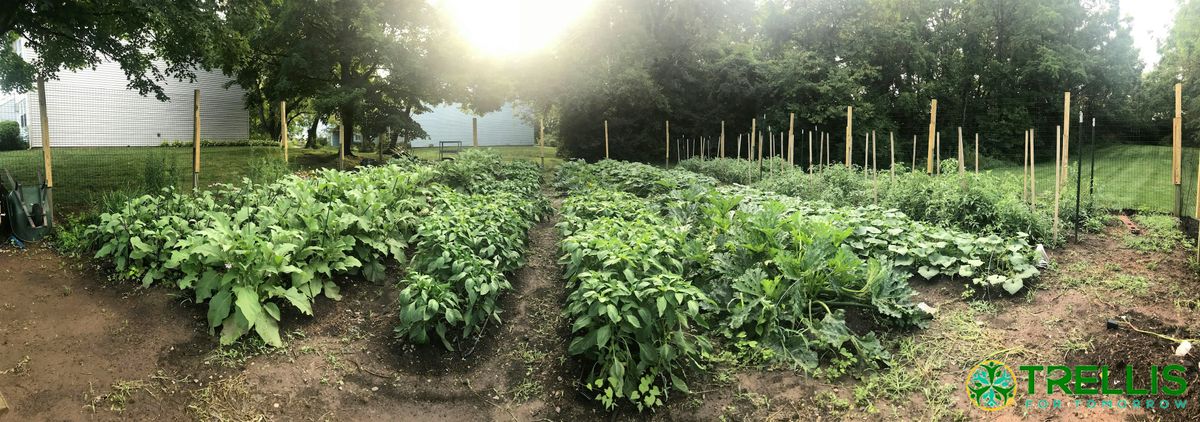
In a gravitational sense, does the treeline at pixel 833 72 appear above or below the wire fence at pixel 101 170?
above

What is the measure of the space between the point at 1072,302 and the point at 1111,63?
2789cm

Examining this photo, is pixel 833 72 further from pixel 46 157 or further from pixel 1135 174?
pixel 46 157

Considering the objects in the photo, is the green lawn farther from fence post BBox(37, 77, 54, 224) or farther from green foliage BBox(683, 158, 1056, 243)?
fence post BBox(37, 77, 54, 224)

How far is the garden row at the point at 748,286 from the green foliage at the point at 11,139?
1116 centimetres

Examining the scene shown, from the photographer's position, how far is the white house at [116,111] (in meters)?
10.4

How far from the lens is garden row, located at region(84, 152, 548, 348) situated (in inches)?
166

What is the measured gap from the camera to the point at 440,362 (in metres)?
4.39

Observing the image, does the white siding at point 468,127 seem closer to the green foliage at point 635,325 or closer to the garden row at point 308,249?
the garden row at point 308,249

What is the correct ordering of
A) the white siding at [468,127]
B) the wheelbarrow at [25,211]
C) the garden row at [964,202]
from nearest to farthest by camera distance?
the wheelbarrow at [25,211] < the garden row at [964,202] < the white siding at [468,127]

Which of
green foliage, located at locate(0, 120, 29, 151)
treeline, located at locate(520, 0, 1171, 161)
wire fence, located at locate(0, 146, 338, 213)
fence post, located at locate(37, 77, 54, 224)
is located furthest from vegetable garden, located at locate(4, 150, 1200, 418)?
treeline, located at locate(520, 0, 1171, 161)

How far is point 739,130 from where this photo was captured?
26.2 m

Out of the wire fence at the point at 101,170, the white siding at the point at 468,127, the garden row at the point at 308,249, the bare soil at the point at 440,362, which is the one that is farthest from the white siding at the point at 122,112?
the white siding at the point at 468,127

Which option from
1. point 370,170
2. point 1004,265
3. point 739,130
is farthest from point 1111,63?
point 370,170

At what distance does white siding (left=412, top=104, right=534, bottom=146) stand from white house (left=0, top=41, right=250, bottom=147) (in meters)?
16.2
